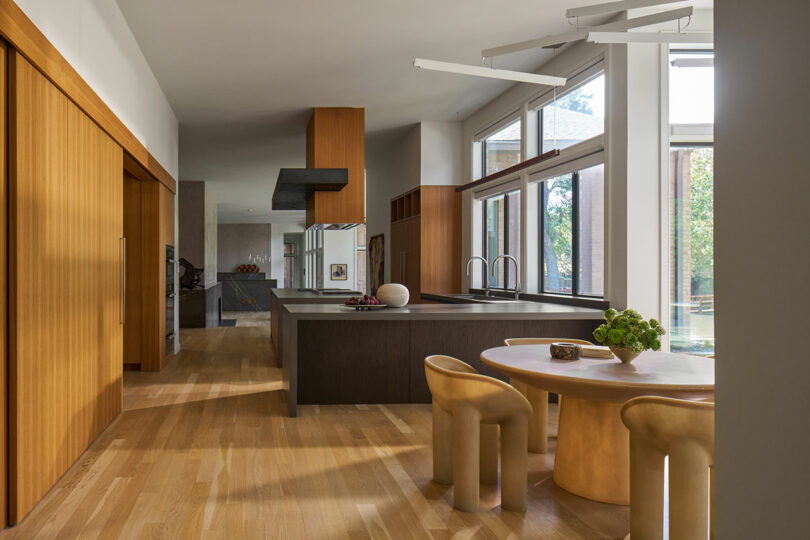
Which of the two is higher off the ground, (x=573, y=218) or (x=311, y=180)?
(x=311, y=180)

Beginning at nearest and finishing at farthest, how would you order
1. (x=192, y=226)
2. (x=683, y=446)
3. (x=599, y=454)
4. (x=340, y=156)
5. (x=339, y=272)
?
(x=683, y=446), (x=599, y=454), (x=340, y=156), (x=339, y=272), (x=192, y=226)

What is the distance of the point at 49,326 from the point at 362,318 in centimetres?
206

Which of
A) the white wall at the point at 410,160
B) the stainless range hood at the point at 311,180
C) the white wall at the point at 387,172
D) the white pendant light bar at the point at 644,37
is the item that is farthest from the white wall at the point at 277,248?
the white pendant light bar at the point at 644,37

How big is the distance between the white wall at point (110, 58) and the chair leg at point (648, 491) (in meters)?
2.95

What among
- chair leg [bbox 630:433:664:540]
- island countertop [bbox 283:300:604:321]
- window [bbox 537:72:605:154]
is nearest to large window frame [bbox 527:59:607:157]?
window [bbox 537:72:605:154]

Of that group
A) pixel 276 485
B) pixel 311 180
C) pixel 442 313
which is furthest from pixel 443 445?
pixel 311 180

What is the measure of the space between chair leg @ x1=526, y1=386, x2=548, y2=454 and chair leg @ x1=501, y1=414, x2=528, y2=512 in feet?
3.17

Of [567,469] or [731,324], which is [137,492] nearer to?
[567,469]

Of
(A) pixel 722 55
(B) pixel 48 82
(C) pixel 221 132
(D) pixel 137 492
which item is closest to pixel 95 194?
(B) pixel 48 82

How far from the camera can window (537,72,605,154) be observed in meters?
5.45

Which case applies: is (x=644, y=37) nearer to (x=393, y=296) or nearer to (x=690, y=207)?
(x=690, y=207)

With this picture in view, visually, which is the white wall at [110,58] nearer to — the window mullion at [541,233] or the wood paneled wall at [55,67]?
the wood paneled wall at [55,67]

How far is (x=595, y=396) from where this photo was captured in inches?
106

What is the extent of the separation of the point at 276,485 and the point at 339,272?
6501mm
